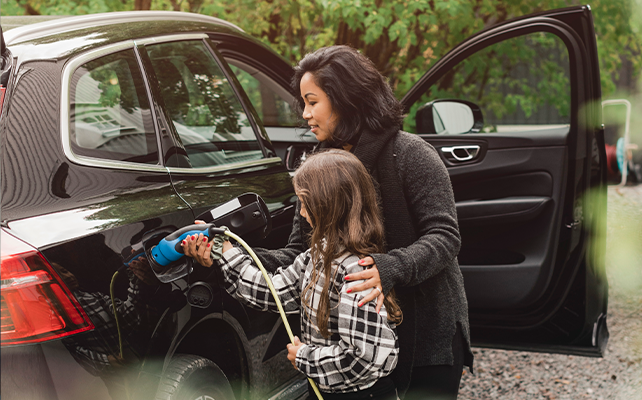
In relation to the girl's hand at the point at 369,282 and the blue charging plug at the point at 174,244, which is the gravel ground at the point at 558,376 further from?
the blue charging plug at the point at 174,244

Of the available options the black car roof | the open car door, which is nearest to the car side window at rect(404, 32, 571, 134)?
the open car door

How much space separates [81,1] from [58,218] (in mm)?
3766

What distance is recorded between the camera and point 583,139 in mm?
2805

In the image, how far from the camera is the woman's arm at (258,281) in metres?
1.91

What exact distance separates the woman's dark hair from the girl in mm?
213

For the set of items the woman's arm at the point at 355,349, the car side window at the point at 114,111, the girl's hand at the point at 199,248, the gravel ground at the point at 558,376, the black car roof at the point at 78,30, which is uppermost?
the black car roof at the point at 78,30

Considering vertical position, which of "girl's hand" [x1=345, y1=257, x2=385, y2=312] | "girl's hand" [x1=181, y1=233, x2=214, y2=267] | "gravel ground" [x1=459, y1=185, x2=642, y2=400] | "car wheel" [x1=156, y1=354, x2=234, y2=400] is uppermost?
"girl's hand" [x1=181, y1=233, x2=214, y2=267]

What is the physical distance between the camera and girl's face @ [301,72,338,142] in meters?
2.02

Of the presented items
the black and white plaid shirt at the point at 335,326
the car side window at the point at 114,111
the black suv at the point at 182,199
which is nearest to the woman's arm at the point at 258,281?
the black and white plaid shirt at the point at 335,326

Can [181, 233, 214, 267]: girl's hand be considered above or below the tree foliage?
below

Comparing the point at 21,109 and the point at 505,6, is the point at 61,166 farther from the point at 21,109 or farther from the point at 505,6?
the point at 505,6

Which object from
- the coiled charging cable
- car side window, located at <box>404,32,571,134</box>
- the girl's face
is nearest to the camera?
the coiled charging cable

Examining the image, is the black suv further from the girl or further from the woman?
the woman

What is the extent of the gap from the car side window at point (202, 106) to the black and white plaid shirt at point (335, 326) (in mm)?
701
